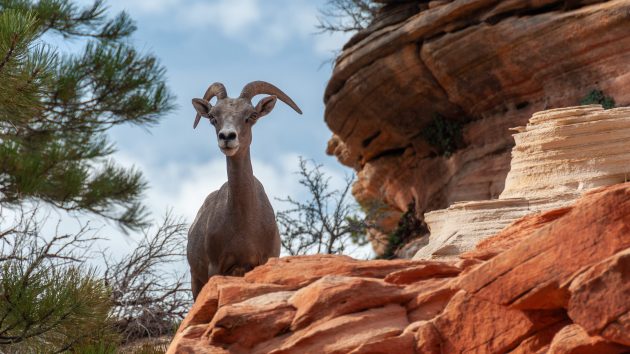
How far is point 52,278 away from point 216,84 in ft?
6.75

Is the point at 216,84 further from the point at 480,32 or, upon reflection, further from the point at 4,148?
the point at 480,32

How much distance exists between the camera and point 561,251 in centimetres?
405

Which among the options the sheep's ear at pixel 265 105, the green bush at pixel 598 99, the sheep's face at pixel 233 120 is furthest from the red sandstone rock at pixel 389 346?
the green bush at pixel 598 99

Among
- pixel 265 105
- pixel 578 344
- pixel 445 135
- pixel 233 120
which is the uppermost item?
pixel 445 135

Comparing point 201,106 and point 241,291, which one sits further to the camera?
point 201,106

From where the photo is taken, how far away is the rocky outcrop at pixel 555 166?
21.3ft

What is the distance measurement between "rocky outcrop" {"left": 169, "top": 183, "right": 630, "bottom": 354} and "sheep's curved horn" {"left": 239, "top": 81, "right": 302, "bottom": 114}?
2.77 meters

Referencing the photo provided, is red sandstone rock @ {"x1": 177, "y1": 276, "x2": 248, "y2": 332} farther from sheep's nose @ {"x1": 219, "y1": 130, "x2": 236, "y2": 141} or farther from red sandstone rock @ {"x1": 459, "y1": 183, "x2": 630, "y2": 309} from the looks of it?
sheep's nose @ {"x1": 219, "y1": 130, "x2": 236, "y2": 141}

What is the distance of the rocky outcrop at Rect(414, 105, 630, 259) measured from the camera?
648 centimetres

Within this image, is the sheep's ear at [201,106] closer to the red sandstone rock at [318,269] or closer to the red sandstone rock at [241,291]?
the red sandstone rock at [318,269]

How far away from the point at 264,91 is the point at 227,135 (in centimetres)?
109

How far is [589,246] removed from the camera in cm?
404

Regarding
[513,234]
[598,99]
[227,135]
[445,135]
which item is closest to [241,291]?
[513,234]

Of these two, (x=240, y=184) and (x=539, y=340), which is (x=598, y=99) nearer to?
(x=240, y=184)
